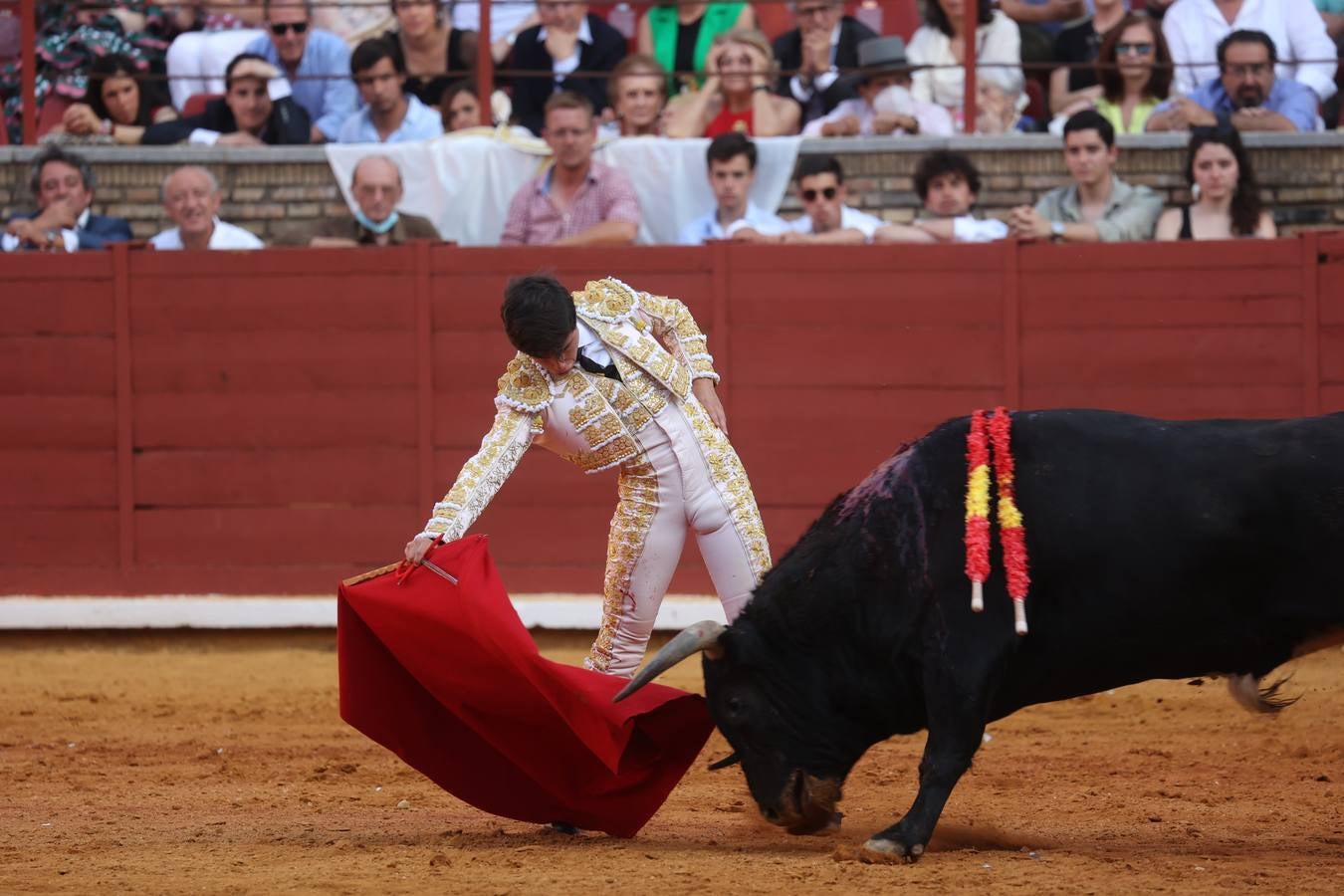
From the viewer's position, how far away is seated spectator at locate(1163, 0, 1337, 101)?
7629mm

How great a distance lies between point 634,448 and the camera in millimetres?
4176

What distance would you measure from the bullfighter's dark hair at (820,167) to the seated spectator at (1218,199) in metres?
1.26

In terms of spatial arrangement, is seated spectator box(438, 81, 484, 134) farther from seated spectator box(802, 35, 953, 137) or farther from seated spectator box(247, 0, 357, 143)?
seated spectator box(802, 35, 953, 137)

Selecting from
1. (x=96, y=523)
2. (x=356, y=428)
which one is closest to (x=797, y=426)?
(x=356, y=428)

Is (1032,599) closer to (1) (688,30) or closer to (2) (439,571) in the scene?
(2) (439,571)

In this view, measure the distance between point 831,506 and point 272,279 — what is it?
385 centimetres

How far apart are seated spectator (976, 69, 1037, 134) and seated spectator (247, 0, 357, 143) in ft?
8.93

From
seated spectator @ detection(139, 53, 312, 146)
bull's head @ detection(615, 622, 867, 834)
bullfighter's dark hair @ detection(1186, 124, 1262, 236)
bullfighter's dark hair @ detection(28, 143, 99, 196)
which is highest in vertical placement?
seated spectator @ detection(139, 53, 312, 146)

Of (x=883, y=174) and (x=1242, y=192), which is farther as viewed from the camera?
(x=883, y=174)

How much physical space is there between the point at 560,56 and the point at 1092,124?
2.41 meters

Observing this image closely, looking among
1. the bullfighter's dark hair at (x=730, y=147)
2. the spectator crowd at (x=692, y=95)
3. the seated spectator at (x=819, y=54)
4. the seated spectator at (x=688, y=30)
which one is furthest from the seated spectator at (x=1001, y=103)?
the bullfighter's dark hair at (x=730, y=147)

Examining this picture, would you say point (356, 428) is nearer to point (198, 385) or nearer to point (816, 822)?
point (198, 385)

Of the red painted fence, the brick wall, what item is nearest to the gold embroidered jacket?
the red painted fence

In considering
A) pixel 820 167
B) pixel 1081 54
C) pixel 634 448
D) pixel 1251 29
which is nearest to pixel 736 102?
pixel 820 167
